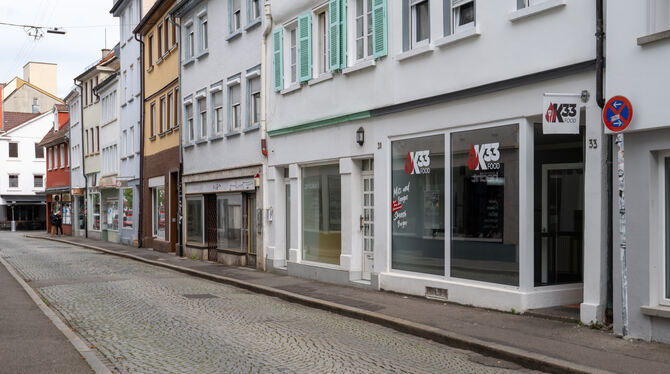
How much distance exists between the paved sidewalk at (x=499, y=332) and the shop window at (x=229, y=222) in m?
6.50

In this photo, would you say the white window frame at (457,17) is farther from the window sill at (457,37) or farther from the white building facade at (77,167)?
the white building facade at (77,167)

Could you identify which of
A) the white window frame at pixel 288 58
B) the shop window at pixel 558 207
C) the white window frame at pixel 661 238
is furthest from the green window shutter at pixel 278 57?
the white window frame at pixel 661 238

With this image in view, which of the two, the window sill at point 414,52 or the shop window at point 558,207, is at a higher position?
the window sill at point 414,52

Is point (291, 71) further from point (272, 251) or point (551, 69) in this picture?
point (551, 69)

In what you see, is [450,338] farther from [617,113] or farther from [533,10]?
[533,10]

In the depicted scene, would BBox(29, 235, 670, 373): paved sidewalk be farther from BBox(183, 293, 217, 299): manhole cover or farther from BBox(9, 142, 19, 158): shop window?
BBox(9, 142, 19, 158): shop window

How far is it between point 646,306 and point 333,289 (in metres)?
7.51

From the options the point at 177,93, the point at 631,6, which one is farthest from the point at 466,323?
the point at 177,93

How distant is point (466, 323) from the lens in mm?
10422

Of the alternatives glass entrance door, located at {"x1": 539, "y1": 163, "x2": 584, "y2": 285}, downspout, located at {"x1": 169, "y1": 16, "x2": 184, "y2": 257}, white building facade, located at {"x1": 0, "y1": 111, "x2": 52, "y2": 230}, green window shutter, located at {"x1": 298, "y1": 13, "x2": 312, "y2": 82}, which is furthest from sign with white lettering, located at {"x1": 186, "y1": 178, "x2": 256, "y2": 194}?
white building facade, located at {"x1": 0, "y1": 111, "x2": 52, "y2": 230}

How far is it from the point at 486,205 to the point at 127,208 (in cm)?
2778

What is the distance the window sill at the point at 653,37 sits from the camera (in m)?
8.43

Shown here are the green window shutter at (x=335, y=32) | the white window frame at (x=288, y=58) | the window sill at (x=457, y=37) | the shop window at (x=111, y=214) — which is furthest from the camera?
the shop window at (x=111, y=214)

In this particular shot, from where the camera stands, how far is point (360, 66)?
15148 mm
